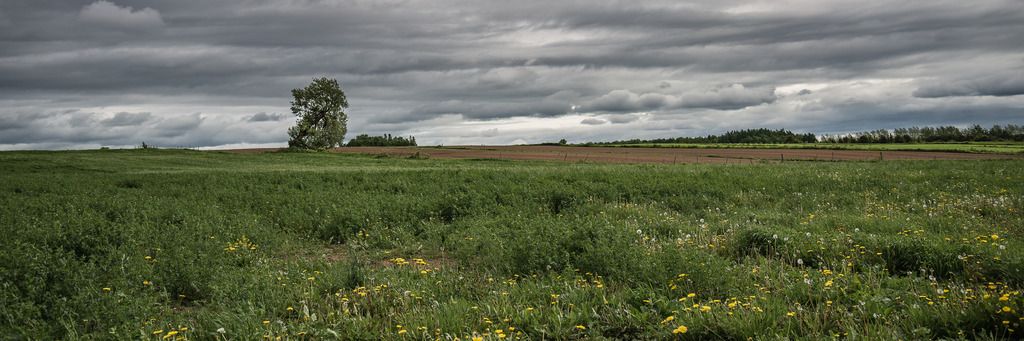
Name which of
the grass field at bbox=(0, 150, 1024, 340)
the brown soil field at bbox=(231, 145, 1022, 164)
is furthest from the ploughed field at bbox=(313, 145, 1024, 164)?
the grass field at bbox=(0, 150, 1024, 340)

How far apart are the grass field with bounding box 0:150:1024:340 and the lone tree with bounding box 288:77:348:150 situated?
172 ft

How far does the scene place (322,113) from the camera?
74.4 meters

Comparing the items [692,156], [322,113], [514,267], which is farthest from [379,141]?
[514,267]

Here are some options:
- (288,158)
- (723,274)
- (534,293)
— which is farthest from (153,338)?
(288,158)

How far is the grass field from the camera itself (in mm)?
6219

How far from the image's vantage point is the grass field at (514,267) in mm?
6219

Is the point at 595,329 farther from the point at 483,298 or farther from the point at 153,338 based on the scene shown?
the point at 153,338

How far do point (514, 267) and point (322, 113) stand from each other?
228ft

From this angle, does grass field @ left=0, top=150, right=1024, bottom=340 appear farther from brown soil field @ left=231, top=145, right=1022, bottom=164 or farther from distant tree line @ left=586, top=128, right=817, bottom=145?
distant tree line @ left=586, top=128, right=817, bottom=145

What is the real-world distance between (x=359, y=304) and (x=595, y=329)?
2825 mm

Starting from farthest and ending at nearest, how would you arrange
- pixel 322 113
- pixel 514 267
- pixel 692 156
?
pixel 322 113, pixel 692 156, pixel 514 267

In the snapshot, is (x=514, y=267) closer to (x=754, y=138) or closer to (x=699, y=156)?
(x=699, y=156)

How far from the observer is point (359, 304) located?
7.21 meters

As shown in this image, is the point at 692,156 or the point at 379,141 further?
→ the point at 379,141
